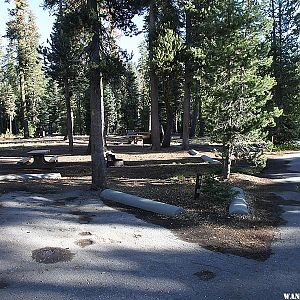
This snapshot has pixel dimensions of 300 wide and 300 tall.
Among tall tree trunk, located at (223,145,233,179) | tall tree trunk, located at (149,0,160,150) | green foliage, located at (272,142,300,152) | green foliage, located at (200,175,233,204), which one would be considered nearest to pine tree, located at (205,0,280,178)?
tall tree trunk, located at (223,145,233,179)

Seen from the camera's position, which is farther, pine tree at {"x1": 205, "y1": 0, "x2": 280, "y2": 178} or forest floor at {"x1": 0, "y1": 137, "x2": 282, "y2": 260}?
pine tree at {"x1": 205, "y1": 0, "x2": 280, "y2": 178}

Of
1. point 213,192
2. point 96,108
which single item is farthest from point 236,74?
point 96,108

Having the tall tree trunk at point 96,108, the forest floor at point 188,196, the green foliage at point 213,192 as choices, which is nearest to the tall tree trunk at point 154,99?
the forest floor at point 188,196

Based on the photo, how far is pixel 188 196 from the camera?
952 cm

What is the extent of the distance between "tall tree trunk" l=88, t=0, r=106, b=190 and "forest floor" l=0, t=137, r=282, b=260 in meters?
0.77

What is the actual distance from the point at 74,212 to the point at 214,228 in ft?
10.4

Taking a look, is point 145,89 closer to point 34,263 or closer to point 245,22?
point 245,22

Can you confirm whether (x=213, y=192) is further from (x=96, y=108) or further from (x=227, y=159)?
(x=96, y=108)

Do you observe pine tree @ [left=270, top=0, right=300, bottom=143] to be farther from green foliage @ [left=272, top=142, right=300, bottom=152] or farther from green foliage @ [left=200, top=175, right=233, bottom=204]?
green foliage @ [left=200, top=175, right=233, bottom=204]

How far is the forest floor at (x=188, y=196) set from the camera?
6.28 meters

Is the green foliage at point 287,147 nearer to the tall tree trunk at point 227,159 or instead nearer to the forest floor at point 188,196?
the forest floor at point 188,196

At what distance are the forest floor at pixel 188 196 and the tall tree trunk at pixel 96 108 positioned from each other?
2.52 ft

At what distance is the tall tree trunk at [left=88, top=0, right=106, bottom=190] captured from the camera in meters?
9.68

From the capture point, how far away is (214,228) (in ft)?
22.6
